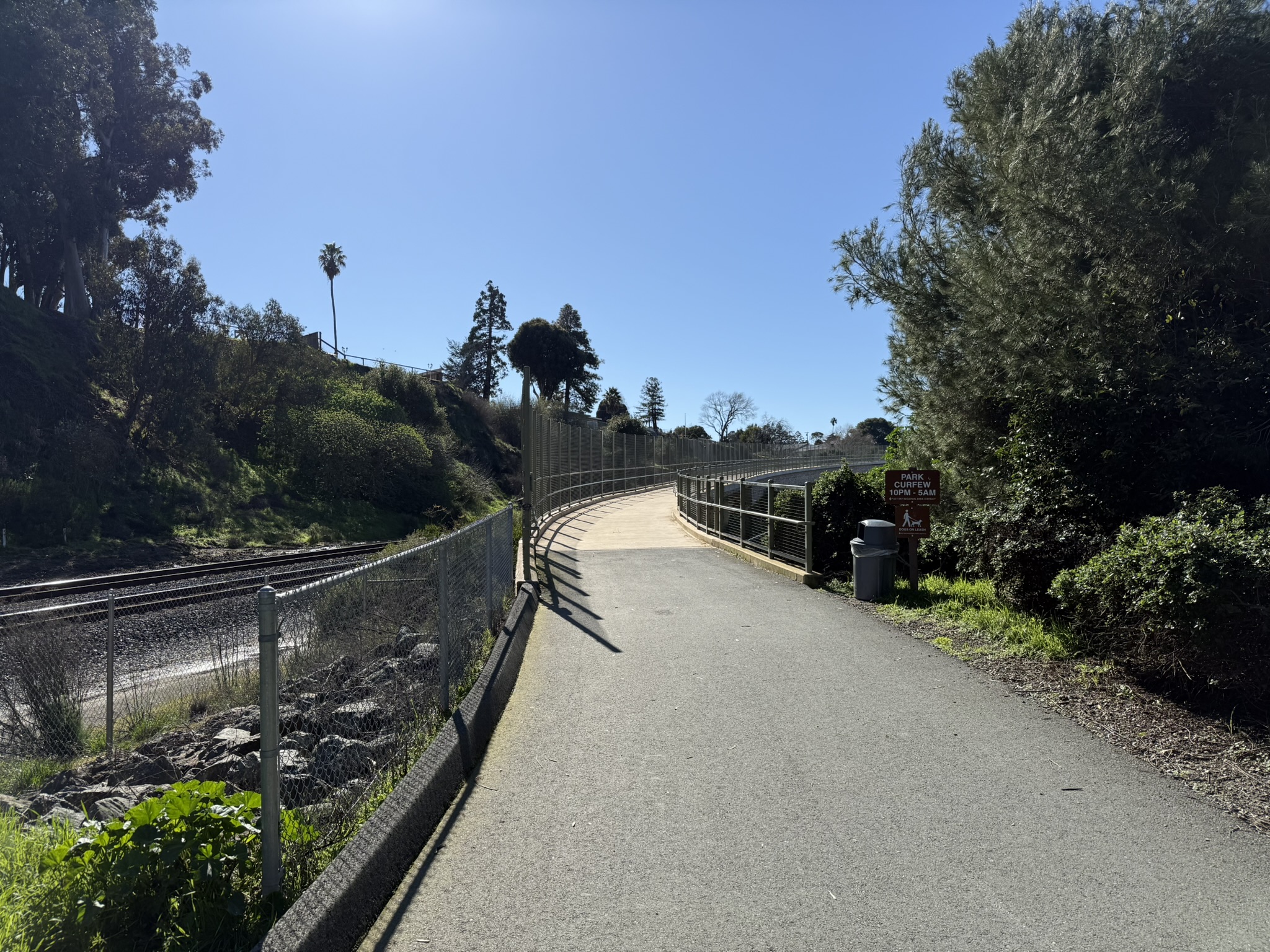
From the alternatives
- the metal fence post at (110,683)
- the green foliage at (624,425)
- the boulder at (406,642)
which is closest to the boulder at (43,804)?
the metal fence post at (110,683)

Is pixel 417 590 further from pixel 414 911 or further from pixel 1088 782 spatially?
pixel 1088 782

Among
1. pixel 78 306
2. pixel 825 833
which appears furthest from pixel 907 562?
pixel 78 306

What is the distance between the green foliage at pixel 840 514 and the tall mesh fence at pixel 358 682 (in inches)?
282

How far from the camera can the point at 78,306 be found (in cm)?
4300

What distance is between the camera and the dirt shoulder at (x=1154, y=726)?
464cm

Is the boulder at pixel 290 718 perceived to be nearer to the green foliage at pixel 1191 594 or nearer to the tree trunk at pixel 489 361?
the green foliage at pixel 1191 594

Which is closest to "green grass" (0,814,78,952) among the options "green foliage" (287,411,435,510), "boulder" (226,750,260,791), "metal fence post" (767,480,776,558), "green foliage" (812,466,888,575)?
"boulder" (226,750,260,791)

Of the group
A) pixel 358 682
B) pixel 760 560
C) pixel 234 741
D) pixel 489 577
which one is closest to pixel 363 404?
pixel 760 560

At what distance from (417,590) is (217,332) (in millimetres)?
37488

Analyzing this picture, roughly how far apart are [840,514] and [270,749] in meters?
10.9

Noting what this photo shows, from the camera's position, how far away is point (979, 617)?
8.66 m

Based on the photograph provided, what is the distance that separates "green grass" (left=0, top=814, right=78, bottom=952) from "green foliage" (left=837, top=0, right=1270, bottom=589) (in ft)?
25.1

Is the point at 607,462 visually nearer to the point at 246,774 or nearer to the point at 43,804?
the point at 246,774

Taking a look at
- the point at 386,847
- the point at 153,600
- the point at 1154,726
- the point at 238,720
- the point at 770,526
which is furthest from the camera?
the point at 770,526
